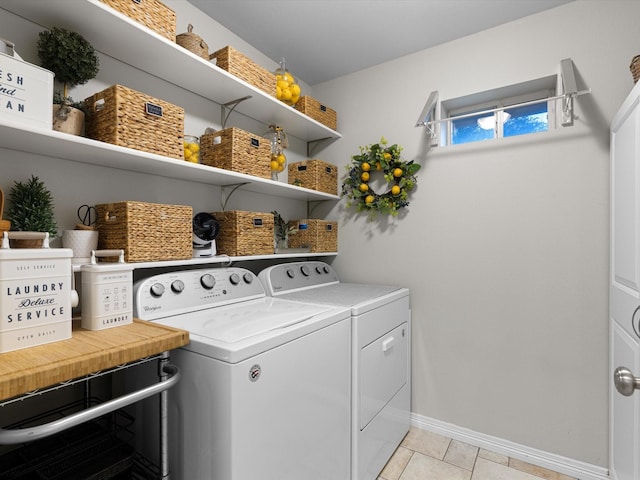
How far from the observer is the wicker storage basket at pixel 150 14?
1278 mm

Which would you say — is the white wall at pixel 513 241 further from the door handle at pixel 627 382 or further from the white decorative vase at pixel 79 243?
the white decorative vase at pixel 79 243

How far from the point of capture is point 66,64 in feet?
4.07

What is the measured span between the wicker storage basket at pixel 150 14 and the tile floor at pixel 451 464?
2.39 metres

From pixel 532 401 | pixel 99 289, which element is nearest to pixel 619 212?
pixel 532 401

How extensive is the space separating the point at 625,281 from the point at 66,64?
2359 mm

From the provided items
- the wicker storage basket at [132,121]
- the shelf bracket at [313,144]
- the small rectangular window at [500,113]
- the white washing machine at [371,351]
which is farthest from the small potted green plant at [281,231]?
the small rectangular window at [500,113]

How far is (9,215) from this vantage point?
1.21 metres

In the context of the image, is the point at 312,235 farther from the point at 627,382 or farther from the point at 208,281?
the point at 627,382

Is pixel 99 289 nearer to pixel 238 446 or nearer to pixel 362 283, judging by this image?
pixel 238 446

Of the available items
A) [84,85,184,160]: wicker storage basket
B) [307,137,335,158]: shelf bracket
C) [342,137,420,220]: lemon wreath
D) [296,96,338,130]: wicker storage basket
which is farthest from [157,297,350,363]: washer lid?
[307,137,335,158]: shelf bracket

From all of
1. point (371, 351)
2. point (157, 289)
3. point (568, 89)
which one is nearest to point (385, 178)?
point (568, 89)

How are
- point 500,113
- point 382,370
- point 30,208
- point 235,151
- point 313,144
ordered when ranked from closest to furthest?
point 30,208
point 235,151
point 382,370
point 500,113
point 313,144

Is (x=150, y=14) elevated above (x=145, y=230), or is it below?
above

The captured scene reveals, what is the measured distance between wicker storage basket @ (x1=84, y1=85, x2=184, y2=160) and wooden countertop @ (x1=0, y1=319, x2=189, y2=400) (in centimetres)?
70
